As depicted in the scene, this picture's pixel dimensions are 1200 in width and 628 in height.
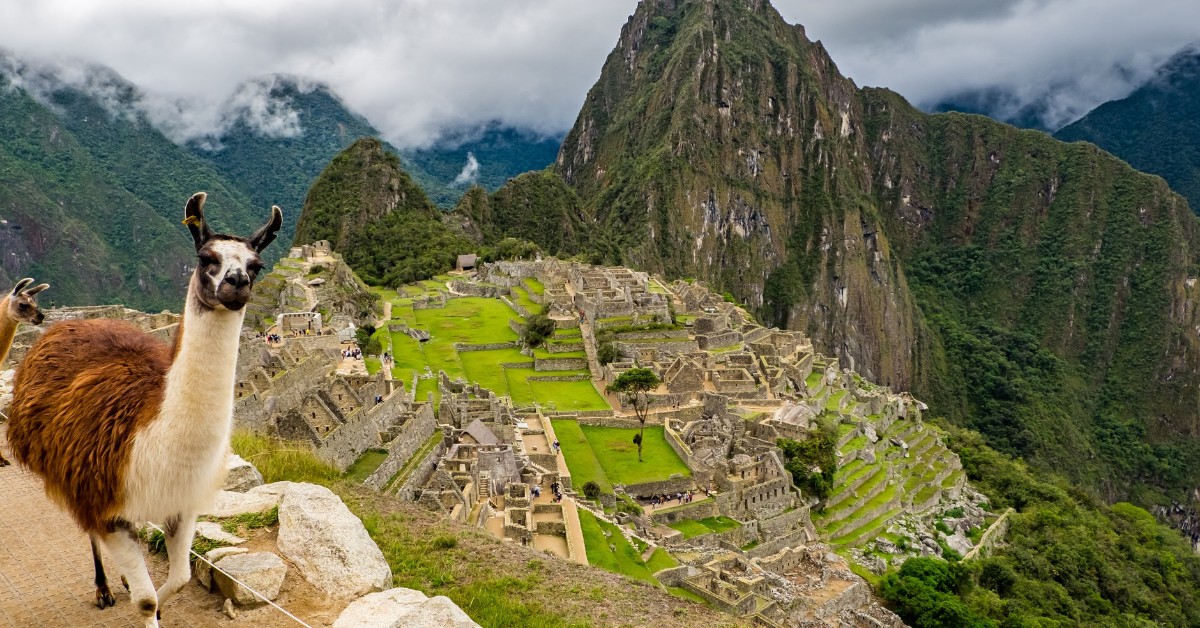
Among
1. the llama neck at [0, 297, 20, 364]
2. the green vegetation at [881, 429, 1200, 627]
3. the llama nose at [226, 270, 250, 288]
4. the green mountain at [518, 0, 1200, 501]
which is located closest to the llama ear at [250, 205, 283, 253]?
the llama nose at [226, 270, 250, 288]

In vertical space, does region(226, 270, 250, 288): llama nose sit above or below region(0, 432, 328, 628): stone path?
above

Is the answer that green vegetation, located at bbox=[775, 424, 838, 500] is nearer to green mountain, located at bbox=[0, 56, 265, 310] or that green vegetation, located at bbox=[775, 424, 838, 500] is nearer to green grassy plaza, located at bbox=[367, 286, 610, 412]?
green grassy plaza, located at bbox=[367, 286, 610, 412]

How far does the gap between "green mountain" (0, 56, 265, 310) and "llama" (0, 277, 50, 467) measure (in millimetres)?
31078

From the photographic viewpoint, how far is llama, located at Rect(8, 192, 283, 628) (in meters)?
3.54

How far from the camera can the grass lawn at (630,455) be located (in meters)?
22.9

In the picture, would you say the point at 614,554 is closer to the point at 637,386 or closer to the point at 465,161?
the point at 637,386

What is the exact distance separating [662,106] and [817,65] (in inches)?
1884

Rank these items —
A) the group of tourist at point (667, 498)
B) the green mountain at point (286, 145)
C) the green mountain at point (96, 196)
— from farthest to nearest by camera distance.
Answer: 1. the green mountain at point (286, 145)
2. the green mountain at point (96, 196)
3. the group of tourist at point (667, 498)

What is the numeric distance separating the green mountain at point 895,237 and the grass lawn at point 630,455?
6249 cm

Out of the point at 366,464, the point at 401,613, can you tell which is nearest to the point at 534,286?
the point at 366,464

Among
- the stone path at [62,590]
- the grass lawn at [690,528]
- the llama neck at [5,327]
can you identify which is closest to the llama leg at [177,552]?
the stone path at [62,590]

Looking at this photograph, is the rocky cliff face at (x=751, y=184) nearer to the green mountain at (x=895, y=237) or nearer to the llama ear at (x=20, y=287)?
the green mountain at (x=895, y=237)

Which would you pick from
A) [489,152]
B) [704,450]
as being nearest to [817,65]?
[489,152]

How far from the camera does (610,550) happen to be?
15.6 m
